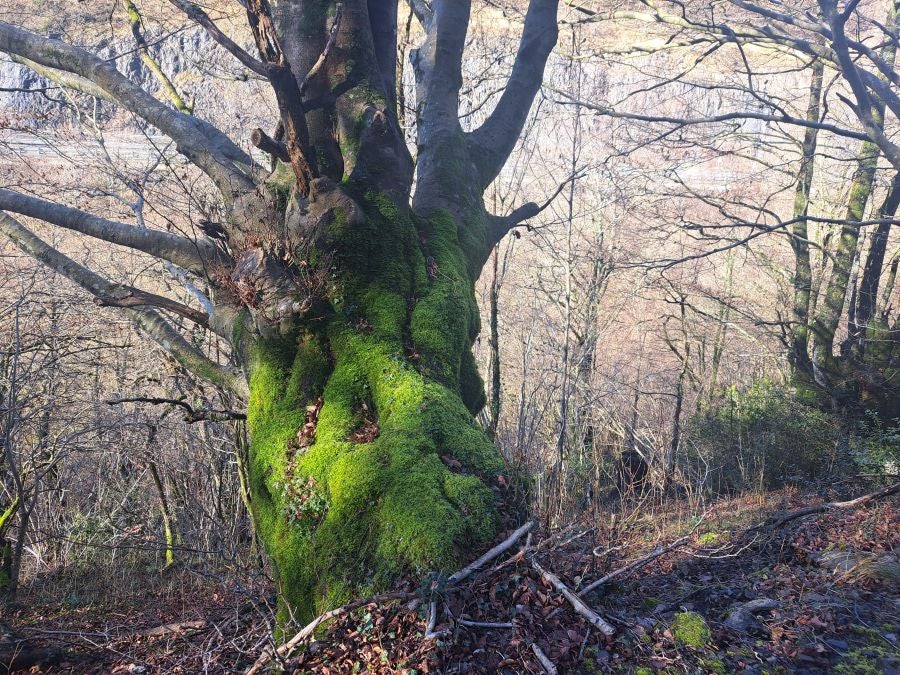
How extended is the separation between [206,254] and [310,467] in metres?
2.18

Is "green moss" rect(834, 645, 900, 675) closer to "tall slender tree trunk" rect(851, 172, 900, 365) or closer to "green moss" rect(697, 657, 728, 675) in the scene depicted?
"green moss" rect(697, 657, 728, 675)

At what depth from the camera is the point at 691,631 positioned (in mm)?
2678

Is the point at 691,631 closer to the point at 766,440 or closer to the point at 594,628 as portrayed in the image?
the point at 594,628

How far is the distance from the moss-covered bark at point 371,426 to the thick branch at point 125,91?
4.02 feet

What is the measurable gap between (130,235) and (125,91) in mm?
1189

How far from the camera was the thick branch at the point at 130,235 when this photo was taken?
14.8 ft

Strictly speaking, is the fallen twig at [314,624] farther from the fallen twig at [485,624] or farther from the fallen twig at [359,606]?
the fallen twig at [485,624]

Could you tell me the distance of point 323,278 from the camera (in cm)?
390

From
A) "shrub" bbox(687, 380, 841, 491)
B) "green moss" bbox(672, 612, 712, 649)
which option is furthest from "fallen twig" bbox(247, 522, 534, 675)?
"shrub" bbox(687, 380, 841, 491)

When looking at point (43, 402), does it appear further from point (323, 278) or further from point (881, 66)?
point (881, 66)

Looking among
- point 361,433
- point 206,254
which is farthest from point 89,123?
point 361,433

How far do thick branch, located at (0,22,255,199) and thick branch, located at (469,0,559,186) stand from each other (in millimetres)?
2655

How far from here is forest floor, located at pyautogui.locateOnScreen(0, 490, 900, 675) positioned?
7.84 ft

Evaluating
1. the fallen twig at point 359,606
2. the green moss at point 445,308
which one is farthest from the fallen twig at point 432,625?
the green moss at point 445,308
